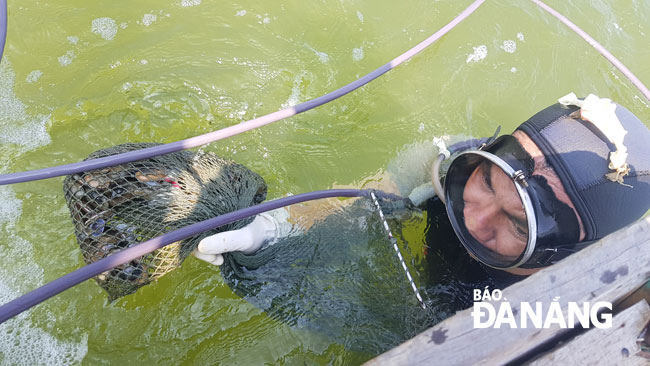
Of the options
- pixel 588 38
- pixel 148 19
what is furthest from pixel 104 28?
pixel 588 38

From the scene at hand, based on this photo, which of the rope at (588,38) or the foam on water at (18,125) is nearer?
the foam on water at (18,125)

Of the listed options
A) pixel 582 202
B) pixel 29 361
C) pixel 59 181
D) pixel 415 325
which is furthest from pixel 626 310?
pixel 59 181

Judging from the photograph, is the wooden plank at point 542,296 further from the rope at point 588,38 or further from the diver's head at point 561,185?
the rope at point 588,38

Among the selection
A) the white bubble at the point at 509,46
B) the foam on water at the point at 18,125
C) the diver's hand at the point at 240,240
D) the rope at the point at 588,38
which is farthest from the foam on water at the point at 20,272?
the rope at the point at 588,38

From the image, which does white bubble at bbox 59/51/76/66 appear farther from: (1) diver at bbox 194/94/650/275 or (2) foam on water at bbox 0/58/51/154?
(1) diver at bbox 194/94/650/275

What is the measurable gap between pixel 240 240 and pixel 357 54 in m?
2.36

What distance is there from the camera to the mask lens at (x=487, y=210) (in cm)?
195

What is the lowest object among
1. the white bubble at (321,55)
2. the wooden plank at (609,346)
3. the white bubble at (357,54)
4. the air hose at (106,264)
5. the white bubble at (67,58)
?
the air hose at (106,264)

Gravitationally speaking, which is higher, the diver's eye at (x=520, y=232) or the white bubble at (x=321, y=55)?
the white bubble at (x=321, y=55)

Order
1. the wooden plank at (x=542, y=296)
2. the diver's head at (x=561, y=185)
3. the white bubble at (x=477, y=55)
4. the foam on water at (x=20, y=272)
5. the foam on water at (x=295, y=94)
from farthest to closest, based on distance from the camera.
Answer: the white bubble at (x=477, y=55)
the foam on water at (x=295, y=94)
the foam on water at (x=20, y=272)
the diver's head at (x=561, y=185)
the wooden plank at (x=542, y=296)

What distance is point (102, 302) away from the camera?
2.67 meters

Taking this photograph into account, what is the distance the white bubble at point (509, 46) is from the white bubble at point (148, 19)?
10.5ft

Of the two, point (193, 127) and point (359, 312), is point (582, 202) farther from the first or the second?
point (193, 127)

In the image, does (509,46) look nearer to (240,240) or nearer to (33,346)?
(240,240)
